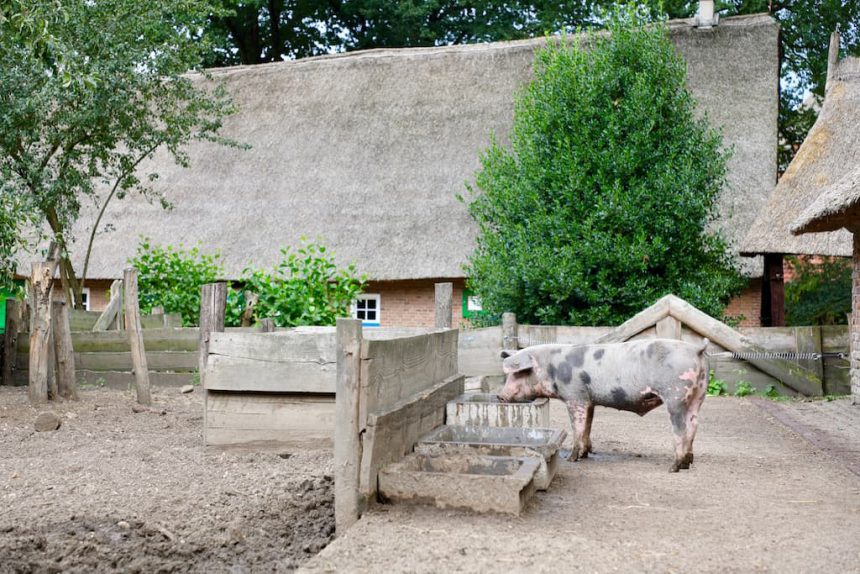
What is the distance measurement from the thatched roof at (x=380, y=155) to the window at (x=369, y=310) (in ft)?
3.20

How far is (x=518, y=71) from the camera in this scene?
20141 millimetres

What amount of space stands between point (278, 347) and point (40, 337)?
335cm


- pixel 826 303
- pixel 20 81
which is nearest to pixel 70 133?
pixel 20 81

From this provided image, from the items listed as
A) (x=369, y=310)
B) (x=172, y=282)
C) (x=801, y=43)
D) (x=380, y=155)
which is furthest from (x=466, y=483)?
(x=801, y=43)

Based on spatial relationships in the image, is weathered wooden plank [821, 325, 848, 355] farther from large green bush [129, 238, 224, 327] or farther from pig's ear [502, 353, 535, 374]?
A: large green bush [129, 238, 224, 327]

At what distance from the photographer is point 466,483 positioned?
4535 millimetres

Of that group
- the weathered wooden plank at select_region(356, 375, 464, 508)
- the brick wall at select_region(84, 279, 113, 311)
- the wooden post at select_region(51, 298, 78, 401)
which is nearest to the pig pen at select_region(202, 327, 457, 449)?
the weathered wooden plank at select_region(356, 375, 464, 508)

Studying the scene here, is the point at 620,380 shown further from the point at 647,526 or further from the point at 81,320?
the point at 81,320

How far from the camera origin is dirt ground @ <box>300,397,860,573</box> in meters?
3.81

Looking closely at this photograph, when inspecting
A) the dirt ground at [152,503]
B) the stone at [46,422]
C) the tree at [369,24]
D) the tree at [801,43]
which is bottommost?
the dirt ground at [152,503]

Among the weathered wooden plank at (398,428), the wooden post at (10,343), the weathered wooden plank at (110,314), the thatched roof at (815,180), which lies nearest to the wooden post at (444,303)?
the weathered wooden plank at (398,428)

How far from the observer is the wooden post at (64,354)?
9148mm

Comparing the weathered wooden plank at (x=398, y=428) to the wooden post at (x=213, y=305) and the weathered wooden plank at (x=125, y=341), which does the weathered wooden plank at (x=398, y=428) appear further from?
the weathered wooden plank at (x=125, y=341)

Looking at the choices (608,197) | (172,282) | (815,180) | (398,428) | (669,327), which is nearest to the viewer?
(398,428)
